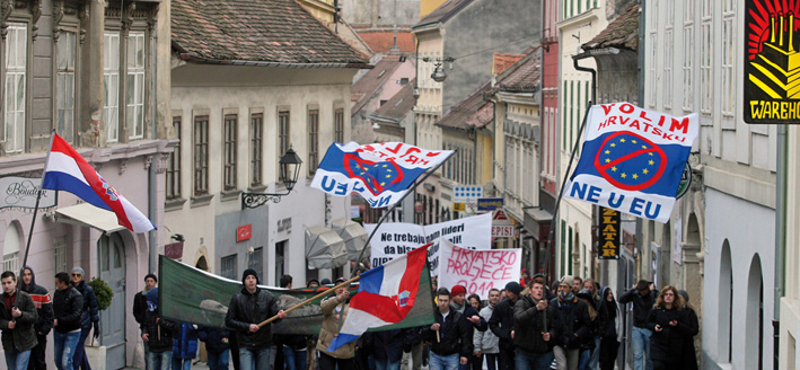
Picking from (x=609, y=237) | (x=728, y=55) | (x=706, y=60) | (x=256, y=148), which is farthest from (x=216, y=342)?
(x=256, y=148)

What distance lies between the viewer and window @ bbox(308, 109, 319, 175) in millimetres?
36969

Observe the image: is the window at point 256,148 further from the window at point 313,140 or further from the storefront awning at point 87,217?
the storefront awning at point 87,217

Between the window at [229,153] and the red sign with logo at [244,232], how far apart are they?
0.86m

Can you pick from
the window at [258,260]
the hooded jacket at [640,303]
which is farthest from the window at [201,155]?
the hooded jacket at [640,303]

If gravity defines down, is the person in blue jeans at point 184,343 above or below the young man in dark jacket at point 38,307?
below

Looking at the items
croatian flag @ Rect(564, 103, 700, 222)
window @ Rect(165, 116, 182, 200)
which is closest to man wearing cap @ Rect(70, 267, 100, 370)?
croatian flag @ Rect(564, 103, 700, 222)

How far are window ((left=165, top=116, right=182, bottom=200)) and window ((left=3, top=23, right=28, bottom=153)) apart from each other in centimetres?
681

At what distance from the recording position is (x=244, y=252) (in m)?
32.8

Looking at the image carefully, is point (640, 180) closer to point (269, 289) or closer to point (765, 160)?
point (765, 160)

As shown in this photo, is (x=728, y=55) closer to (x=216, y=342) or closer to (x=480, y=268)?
(x=480, y=268)

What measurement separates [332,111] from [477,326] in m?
19.9

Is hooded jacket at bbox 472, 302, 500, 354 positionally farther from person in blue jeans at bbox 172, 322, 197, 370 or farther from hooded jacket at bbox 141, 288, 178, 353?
hooded jacket at bbox 141, 288, 178, 353

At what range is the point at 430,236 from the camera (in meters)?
23.6

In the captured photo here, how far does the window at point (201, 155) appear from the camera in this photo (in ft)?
98.9
